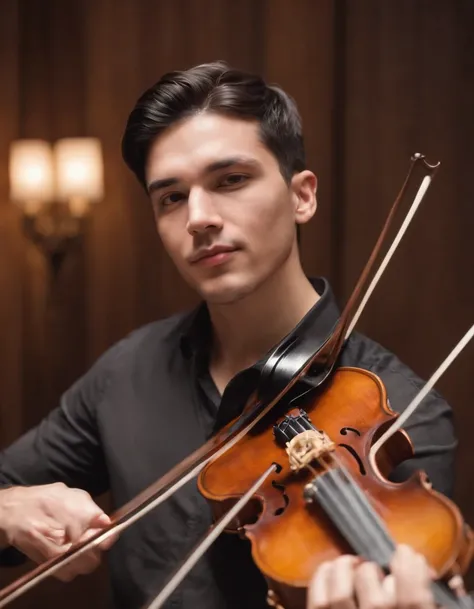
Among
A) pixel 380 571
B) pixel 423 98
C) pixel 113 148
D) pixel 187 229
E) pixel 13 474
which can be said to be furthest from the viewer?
pixel 113 148

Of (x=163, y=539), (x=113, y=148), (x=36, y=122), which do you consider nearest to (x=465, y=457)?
(x=163, y=539)

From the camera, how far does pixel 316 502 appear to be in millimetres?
647

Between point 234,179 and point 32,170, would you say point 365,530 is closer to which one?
point 234,179

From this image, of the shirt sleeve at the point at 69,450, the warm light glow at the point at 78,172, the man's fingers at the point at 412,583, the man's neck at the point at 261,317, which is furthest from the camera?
the warm light glow at the point at 78,172

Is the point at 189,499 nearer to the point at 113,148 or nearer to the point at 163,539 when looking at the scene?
the point at 163,539

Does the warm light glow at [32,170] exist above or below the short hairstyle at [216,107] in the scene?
below

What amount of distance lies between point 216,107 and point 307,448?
0.47 m

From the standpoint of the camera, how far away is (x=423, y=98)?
45.5 inches

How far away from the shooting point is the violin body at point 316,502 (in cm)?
58

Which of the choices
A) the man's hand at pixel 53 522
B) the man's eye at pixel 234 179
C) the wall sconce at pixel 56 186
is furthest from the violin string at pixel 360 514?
the wall sconce at pixel 56 186

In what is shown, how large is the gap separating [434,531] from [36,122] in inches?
43.7

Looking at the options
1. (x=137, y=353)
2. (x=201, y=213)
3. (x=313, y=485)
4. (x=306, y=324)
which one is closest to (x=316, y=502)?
(x=313, y=485)

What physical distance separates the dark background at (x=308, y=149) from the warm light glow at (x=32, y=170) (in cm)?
2

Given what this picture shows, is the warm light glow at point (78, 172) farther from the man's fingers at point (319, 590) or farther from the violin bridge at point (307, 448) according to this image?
the man's fingers at point (319, 590)
